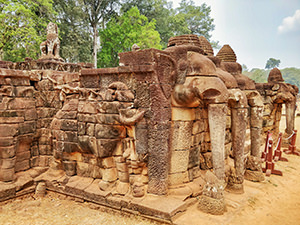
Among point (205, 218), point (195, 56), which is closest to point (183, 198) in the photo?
point (205, 218)

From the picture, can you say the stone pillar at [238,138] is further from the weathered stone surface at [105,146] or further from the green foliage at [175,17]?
the green foliage at [175,17]

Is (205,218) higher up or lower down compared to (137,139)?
lower down

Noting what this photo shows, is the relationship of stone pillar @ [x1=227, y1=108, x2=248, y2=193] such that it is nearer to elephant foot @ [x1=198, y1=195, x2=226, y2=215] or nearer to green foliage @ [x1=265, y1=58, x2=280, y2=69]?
elephant foot @ [x1=198, y1=195, x2=226, y2=215]

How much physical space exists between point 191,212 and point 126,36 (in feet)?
69.8

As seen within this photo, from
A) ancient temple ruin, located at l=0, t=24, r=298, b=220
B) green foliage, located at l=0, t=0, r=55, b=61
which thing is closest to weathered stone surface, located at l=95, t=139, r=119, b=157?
ancient temple ruin, located at l=0, t=24, r=298, b=220

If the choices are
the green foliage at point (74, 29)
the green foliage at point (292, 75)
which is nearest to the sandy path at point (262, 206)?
the green foliage at point (74, 29)

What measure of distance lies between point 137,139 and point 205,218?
6.69 ft

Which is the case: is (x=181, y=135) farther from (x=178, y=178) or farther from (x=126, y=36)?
(x=126, y=36)

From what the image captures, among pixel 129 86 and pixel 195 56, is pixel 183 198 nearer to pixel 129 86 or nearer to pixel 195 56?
pixel 129 86

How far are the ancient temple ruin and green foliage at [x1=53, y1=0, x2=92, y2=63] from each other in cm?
1887

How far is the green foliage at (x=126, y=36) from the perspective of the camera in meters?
23.4

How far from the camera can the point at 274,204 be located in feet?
18.7

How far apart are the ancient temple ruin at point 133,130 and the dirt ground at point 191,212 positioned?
0.22 m

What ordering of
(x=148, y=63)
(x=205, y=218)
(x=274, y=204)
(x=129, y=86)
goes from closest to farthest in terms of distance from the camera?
1. (x=205, y=218)
2. (x=148, y=63)
3. (x=129, y=86)
4. (x=274, y=204)
